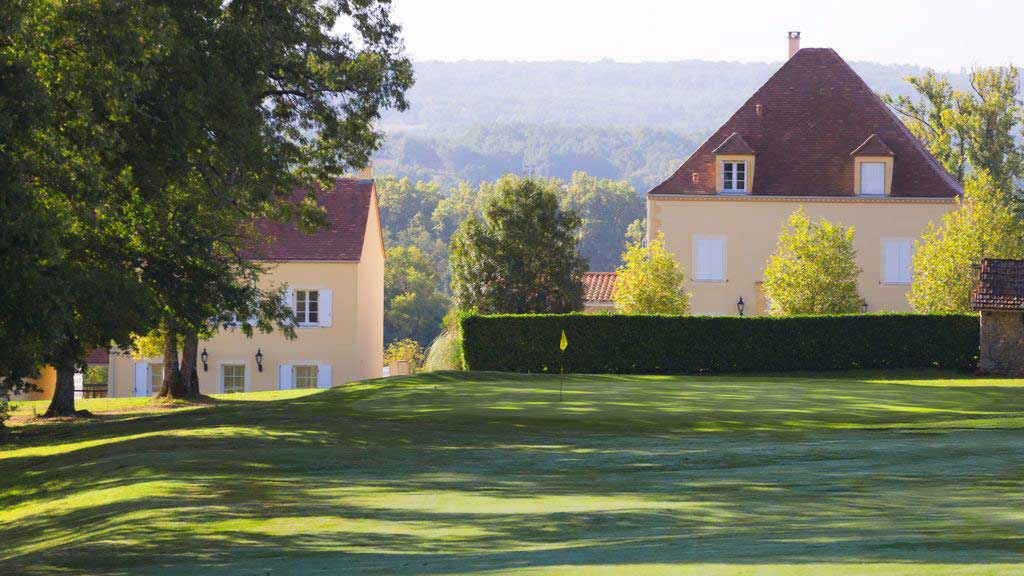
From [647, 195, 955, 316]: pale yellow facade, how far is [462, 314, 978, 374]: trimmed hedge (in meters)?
10.4

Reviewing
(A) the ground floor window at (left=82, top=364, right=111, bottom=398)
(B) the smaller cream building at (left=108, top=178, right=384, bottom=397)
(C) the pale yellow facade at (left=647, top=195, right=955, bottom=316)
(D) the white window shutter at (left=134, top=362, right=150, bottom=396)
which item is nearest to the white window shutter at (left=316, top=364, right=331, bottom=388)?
(B) the smaller cream building at (left=108, top=178, right=384, bottom=397)

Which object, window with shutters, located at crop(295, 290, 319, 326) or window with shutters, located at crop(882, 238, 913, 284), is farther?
window with shutters, located at crop(295, 290, 319, 326)

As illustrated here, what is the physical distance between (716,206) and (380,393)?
26.3 metres

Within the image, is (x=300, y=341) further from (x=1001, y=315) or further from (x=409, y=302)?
(x=409, y=302)

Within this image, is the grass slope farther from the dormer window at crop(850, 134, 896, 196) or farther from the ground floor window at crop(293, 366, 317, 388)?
the ground floor window at crop(293, 366, 317, 388)

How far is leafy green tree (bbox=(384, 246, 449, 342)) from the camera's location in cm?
10344

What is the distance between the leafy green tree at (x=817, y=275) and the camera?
153ft

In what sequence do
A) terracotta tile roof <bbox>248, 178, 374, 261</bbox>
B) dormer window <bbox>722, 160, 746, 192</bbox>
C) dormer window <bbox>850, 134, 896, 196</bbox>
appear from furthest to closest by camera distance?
1. terracotta tile roof <bbox>248, 178, 374, 261</bbox>
2. dormer window <bbox>722, 160, 746, 192</bbox>
3. dormer window <bbox>850, 134, 896, 196</bbox>

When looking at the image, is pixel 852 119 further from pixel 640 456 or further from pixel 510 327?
pixel 640 456

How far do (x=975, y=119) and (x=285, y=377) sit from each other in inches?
1440

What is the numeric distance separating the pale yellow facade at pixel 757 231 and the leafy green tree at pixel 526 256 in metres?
3.61

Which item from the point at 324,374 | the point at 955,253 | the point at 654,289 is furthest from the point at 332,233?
the point at 955,253

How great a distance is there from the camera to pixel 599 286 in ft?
214

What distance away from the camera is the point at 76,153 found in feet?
73.5
